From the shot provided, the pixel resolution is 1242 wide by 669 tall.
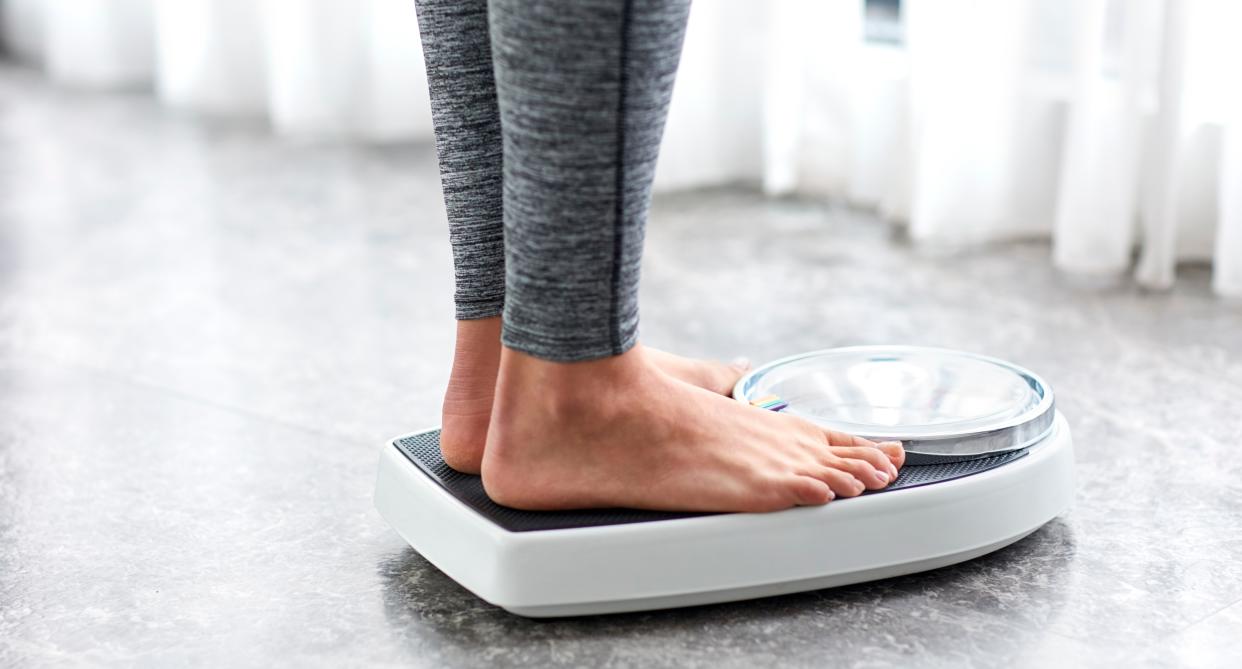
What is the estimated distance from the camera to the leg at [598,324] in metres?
0.84

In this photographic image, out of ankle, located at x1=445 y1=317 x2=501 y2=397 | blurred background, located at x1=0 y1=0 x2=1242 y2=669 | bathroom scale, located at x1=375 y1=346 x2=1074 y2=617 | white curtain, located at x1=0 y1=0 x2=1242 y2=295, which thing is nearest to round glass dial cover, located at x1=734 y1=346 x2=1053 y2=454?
bathroom scale, located at x1=375 y1=346 x2=1074 y2=617

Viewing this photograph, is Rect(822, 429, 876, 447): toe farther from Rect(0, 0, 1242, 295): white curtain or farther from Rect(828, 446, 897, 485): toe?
Rect(0, 0, 1242, 295): white curtain

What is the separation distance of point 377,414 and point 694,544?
51cm

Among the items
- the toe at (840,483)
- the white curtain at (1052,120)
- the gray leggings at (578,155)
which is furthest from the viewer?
the white curtain at (1052,120)

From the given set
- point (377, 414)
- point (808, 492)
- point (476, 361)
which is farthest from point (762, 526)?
point (377, 414)

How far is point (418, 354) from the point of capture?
150 cm

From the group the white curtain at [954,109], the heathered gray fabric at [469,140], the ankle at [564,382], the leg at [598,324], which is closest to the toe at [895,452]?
the leg at [598,324]

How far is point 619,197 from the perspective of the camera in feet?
2.85

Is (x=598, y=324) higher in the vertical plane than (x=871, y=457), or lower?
higher

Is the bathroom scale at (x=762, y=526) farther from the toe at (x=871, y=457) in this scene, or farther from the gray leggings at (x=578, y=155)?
the gray leggings at (x=578, y=155)

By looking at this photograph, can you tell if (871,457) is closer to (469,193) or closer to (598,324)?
(598,324)

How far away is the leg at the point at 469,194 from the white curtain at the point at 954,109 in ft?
3.15

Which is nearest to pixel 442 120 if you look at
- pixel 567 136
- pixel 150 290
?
pixel 567 136

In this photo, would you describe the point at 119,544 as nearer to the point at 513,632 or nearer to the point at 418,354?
the point at 513,632
